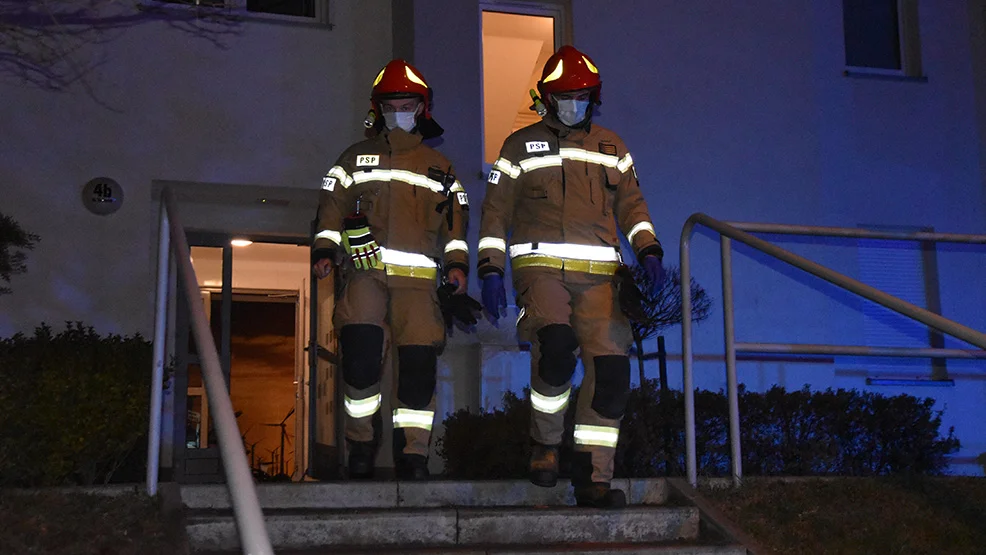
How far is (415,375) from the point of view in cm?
534

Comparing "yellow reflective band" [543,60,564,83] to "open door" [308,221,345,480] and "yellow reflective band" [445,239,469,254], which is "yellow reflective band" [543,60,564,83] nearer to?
"yellow reflective band" [445,239,469,254]

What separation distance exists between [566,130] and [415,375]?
1.49 m

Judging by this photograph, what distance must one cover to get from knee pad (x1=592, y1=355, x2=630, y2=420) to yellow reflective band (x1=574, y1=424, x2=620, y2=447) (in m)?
0.07

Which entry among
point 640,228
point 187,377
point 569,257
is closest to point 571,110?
point 640,228

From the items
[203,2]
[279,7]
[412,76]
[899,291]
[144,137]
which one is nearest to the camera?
[412,76]

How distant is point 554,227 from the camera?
5258 mm

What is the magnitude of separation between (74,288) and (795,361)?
20.0ft

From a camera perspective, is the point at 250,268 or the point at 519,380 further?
the point at 250,268

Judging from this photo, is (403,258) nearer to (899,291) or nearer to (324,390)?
(324,390)

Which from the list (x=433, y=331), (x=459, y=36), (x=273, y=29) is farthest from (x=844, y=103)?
(x=433, y=331)

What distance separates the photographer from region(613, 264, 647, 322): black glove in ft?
16.5

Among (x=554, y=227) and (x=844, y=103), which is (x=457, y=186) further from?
(x=844, y=103)

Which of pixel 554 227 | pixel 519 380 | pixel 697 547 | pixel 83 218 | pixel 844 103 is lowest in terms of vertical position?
pixel 697 547

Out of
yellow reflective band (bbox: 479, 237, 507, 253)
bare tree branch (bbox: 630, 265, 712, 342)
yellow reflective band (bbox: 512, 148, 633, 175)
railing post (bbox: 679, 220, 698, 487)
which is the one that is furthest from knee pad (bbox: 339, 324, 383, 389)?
bare tree branch (bbox: 630, 265, 712, 342)
